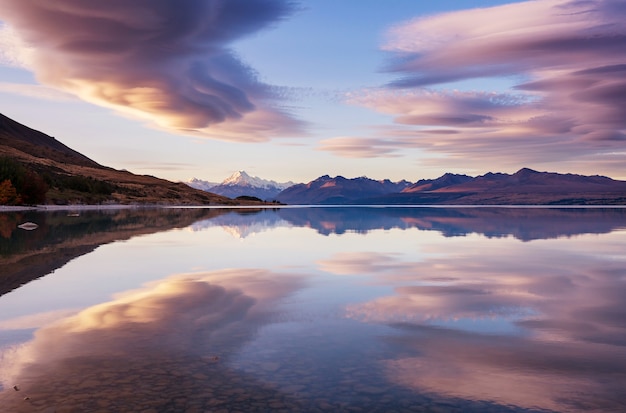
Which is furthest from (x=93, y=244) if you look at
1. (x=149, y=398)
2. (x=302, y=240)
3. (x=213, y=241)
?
(x=149, y=398)

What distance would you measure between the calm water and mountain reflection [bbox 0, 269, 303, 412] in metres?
0.06

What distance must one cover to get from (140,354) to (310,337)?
16.1ft

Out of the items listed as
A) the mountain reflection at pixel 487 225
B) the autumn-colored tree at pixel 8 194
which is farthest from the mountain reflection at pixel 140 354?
the autumn-colored tree at pixel 8 194

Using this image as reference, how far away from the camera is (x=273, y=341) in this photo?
607 inches

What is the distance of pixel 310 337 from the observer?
52.1 ft

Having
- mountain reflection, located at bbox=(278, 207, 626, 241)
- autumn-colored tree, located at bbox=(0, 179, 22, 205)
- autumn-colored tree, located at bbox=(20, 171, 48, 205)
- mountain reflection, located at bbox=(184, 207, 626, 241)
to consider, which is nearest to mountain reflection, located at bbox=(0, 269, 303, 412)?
mountain reflection, located at bbox=(184, 207, 626, 241)

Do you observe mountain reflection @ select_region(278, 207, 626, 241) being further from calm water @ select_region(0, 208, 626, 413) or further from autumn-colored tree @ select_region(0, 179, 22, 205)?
autumn-colored tree @ select_region(0, 179, 22, 205)

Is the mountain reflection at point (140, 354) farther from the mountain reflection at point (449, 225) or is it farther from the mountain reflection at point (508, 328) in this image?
the mountain reflection at point (449, 225)

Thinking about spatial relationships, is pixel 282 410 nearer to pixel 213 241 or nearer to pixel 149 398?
pixel 149 398

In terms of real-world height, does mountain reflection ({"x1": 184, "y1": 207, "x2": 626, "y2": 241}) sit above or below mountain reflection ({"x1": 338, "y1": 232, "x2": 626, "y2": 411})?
below

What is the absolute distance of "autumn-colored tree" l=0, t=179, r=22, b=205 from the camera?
126 meters

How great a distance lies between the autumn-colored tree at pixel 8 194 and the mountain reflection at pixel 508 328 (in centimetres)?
11837

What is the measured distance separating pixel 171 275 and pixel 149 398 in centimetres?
1842

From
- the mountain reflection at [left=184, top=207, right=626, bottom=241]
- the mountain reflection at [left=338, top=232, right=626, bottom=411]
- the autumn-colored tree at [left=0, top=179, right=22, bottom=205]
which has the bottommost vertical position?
the mountain reflection at [left=184, top=207, right=626, bottom=241]
